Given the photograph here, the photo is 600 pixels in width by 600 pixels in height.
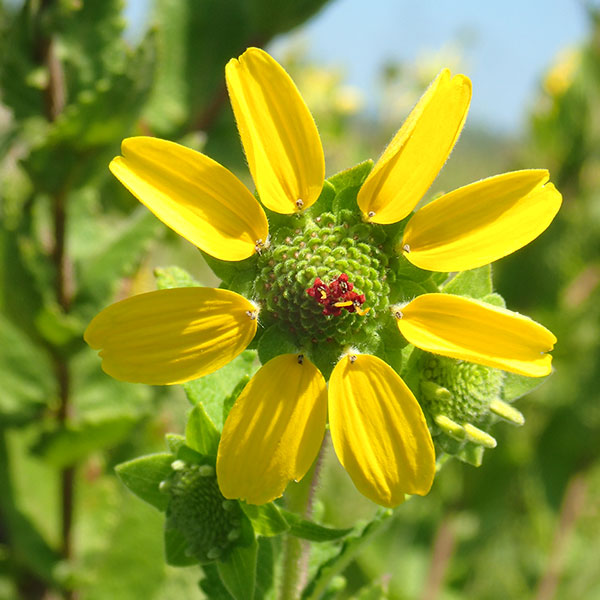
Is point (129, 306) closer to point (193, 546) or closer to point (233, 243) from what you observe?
point (233, 243)

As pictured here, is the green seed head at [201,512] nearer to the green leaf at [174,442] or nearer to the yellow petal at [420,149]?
the green leaf at [174,442]

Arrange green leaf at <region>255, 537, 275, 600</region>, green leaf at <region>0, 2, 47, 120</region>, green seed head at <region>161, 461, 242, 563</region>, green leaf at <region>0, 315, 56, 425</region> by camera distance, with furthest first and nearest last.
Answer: green leaf at <region>0, 315, 56, 425</region> < green leaf at <region>0, 2, 47, 120</region> < green leaf at <region>255, 537, 275, 600</region> < green seed head at <region>161, 461, 242, 563</region>

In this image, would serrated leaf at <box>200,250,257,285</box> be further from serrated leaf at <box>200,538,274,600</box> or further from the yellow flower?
serrated leaf at <box>200,538,274,600</box>

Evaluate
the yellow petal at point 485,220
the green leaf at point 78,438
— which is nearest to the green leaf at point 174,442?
the yellow petal at point 485,220

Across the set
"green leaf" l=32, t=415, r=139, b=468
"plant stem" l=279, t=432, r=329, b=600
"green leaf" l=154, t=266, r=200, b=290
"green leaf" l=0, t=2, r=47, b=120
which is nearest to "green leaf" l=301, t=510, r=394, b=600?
"plant stem" l=279, t=432, r=329, b=600

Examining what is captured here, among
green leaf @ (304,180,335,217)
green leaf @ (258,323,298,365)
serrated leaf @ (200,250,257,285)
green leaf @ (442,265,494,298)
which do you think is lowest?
green leaf @ (258,323,298,365)

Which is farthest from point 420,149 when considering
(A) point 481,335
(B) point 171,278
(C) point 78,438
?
(C) point 78,438
